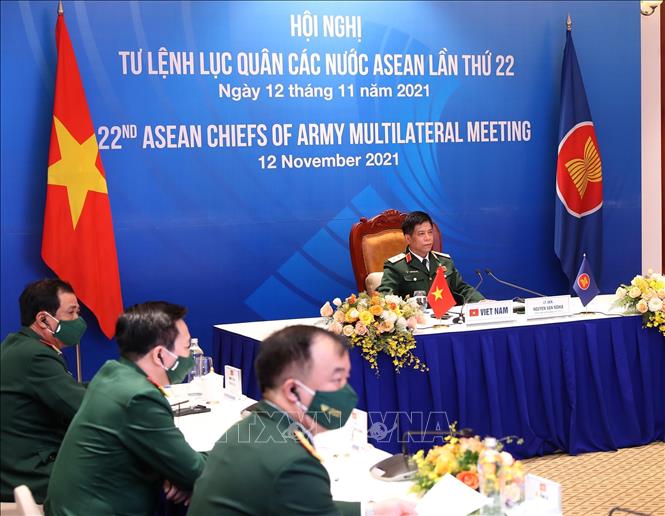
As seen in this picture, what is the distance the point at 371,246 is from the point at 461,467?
3.70 m

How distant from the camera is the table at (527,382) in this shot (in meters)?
4.50

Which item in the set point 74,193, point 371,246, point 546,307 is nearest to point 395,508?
point 546,307

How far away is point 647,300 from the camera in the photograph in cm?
485

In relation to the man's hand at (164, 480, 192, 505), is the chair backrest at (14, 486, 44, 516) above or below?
above

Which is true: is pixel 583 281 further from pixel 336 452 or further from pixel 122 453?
pixel 122 453

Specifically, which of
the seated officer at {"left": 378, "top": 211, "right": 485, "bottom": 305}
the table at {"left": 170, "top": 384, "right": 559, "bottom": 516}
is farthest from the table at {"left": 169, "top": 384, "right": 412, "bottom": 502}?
the seated officer at {"left": 378, "top": 211, "right": 485, "bottom": 305}

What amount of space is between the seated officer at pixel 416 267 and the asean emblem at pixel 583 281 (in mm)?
712

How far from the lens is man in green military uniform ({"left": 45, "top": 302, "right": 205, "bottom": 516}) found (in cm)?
240

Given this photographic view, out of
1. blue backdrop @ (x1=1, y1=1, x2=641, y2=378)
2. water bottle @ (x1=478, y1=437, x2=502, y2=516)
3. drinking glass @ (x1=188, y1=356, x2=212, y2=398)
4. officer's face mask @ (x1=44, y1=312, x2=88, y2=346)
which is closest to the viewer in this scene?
water bottle @ (x1=478, y1=437, x2=502, y2=516)

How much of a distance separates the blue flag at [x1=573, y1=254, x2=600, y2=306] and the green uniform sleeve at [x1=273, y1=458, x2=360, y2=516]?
131 inches

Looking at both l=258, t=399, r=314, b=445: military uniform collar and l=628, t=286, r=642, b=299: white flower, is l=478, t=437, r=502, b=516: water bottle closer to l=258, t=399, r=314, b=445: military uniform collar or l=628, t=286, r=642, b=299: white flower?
l=258, t=399, r=314, b=445: military uniform collar

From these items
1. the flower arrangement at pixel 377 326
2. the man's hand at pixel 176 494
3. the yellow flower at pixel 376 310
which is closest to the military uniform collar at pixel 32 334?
the man's hand at pixel 176 494

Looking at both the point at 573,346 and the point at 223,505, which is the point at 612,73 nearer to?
the point at 573,346

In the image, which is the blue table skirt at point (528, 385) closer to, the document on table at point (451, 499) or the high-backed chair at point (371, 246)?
the high-backed chair at point (371, 246)
